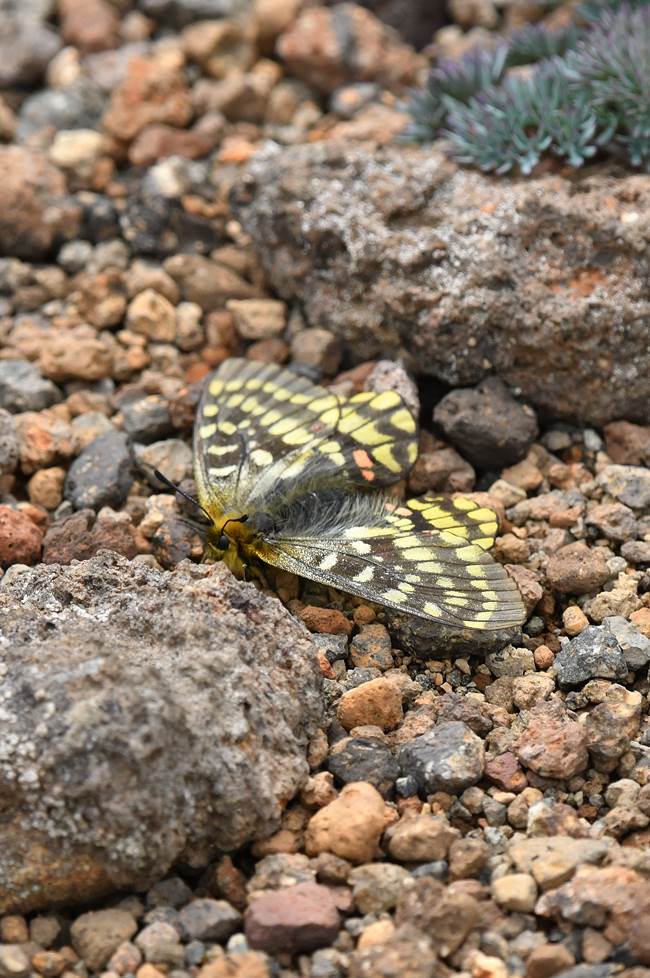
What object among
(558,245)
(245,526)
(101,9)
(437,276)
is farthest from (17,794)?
(101,9)

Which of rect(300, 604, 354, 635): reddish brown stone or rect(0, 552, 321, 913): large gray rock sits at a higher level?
rect(0, 552, 321, 913): large gray rock

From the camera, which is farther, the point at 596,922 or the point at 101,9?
the point at 101,9

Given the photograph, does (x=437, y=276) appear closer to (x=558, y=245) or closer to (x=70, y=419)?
(x=558, y=245)

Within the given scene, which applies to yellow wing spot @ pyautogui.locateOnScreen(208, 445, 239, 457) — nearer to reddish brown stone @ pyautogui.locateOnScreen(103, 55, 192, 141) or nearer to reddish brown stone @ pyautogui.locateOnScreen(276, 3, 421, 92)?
reddish brown stone @ pyautogui.locateOnScreen(103, 55, 192, 141)

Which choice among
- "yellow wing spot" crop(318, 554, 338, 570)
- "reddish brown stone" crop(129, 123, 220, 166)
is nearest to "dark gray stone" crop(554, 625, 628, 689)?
"yellow wing spot" crop(318, 554, 338, 570)

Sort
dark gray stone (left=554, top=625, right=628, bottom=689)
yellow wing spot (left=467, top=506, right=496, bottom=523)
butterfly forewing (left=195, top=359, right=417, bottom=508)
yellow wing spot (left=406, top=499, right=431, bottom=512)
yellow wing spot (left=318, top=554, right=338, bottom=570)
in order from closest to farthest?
dark gray stone (left=554, top=625, right=628, bottom=689) < yellow wing spot (left=318, top=554, right=338, bottom=570) < yellow wing spot (left=467, top=506, right=496, bottom=523) < yellow wing spot (left=406, top=499, right=431, bottom=512) < butterfly forewing (left=195, top=359, right=417, bottom=508)

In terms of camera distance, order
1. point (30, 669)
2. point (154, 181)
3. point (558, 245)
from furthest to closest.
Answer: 1. point (154, 181)
2. point (558, 245)
3. point (30, 669)

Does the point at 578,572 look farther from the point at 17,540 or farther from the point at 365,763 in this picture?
the point at 17,540

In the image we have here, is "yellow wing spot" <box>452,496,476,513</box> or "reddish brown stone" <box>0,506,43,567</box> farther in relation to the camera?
"yellow wing spot" <box>452,496,476,513</box>
